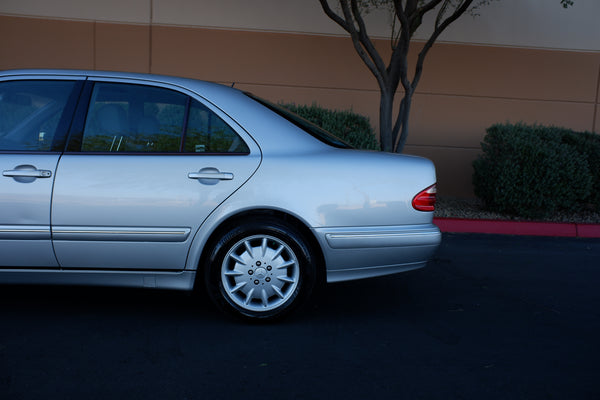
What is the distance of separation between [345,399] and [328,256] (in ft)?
3.65

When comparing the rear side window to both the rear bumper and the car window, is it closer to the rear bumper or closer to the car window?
the car window

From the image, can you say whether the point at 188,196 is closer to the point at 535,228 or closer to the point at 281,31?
the point at 535,228

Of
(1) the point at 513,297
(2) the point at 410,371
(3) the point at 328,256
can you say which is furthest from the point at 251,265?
(1) the point at 513,297

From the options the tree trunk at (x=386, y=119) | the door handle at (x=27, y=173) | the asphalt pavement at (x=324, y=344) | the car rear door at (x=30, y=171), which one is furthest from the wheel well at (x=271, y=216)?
the tree trunk at (x=386, y=119)

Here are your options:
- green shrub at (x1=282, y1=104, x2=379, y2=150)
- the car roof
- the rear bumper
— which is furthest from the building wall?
the rear bumper

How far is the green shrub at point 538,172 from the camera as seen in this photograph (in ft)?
25.3

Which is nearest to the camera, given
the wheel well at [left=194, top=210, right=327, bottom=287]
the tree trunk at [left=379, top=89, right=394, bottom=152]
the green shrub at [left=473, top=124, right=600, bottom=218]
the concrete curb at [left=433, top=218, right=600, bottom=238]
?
the wheel well at [left=194, top=210, right=327, bottom=287]

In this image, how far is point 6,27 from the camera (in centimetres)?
987

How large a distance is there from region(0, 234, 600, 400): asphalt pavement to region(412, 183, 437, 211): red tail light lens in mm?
768

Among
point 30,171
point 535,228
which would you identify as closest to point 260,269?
point 30,171

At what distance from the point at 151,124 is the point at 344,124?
4.67m

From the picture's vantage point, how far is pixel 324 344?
3.38m

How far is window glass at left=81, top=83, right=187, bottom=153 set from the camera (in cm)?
363

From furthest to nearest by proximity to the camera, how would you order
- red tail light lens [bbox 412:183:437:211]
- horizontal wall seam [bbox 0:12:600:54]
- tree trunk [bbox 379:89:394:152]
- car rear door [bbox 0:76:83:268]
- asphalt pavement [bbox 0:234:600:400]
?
horizontal wall seam [bbox 0:12:600:54] → tree trunk [bbox 379:89:394:152] → red tail light lens [bbox 412:183:437:211] → car rear door [bbox 0:76:83:268] → asphalt pavement [bbox 0:234:600:400]
